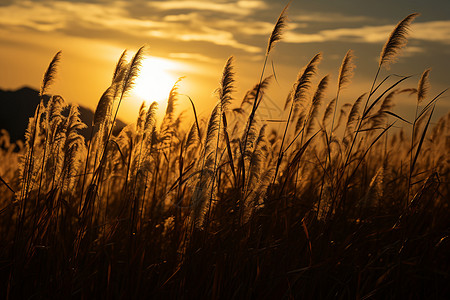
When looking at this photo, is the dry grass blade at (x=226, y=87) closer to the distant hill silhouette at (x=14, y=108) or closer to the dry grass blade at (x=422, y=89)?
the dry grass blade at (x=422, y=89)

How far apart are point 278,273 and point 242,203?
20.2 inches

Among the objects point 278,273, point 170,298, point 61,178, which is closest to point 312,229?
point 278,273

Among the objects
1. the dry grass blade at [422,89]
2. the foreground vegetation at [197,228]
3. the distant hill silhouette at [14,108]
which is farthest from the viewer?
the distant hill silhouette at [14,108]

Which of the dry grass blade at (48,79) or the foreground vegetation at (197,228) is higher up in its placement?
the dry grass blade at (48,79)

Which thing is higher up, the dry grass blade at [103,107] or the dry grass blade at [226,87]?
the dry grass blade at [226,87]

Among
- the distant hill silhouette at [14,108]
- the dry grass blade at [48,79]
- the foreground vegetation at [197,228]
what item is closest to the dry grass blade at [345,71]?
the foreground vegetation at [197,228]

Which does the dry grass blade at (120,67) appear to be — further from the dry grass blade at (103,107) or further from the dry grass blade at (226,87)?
the dry grass blade at (226,87)

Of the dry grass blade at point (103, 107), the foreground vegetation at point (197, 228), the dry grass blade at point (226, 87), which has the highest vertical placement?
the dry grass blade at point (226, 87)

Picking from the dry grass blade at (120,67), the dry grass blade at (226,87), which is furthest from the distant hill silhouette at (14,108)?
the dry grass blade at (226,87)

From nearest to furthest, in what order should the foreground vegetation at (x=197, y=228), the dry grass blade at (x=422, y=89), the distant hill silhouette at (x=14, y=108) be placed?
the foreground vegetation at (x=197, y=228), the dry grass blade at (x=422, y=89), the distant hill silhouette at (x=14, y=108)

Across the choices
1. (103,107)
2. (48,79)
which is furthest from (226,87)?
(48,79)

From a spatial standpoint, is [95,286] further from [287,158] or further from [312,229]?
[287,158]

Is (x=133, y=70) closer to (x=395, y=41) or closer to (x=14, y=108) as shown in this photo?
(x=395, y=41)

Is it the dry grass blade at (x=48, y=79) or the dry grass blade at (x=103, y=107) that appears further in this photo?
the dry grass blade at (x=48, y=79)
